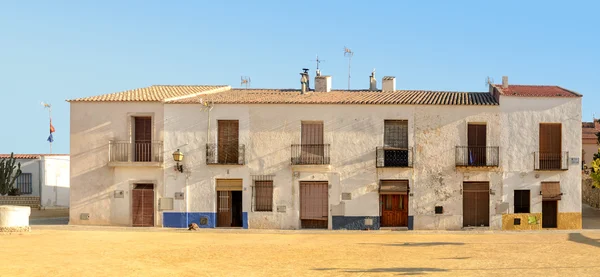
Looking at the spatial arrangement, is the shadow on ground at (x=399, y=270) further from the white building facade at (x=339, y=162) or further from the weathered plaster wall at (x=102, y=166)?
the weathered plaster wall at (x=102, y=166)

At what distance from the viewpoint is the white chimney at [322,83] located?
3341 centimetres

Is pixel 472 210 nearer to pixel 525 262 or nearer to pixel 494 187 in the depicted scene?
pixel 494 187

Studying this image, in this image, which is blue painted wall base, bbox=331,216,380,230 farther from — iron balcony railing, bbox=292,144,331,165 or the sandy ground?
the sandy ground

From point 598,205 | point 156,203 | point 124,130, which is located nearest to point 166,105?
point 124,130

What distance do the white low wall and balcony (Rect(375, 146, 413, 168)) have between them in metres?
13.7

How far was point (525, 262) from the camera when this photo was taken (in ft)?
56.7

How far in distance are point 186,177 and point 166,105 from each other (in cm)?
308

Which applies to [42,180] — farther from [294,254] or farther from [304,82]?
[294,254]

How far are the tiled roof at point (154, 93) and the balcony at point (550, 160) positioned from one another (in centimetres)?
1432

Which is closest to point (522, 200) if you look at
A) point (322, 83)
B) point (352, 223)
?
point (352, 223)

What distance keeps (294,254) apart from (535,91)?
16.8m

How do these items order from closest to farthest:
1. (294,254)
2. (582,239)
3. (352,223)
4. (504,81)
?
(294,254) → (582,239) → (352,223) → (504,81)

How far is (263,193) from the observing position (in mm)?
29969

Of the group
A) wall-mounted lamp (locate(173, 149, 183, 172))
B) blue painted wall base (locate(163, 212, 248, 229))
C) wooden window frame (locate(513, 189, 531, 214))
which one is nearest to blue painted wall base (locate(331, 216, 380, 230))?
blue painted wall base (locate(163, 212, 248, 229))
